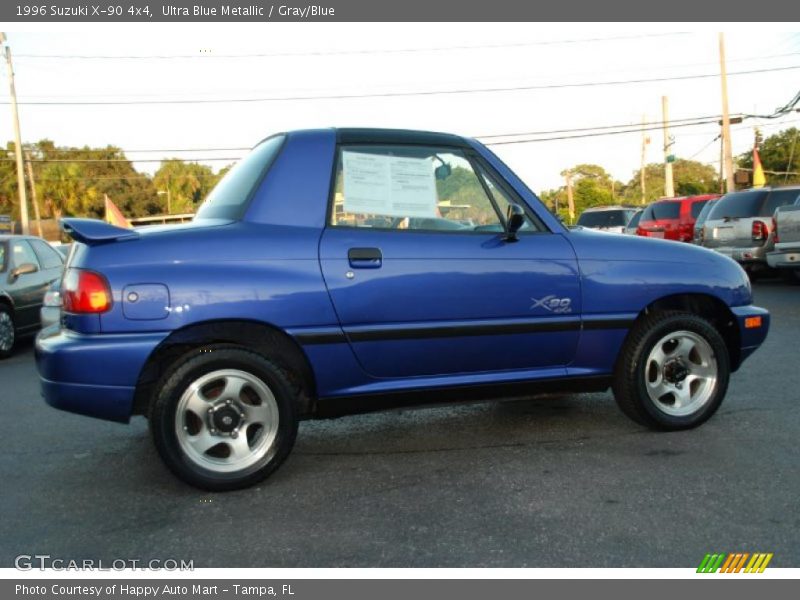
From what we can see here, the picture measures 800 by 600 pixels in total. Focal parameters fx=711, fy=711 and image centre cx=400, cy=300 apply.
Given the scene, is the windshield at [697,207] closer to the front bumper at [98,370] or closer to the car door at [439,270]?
the car door at [439,270]

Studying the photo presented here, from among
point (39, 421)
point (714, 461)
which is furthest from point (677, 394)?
point (39, 421)

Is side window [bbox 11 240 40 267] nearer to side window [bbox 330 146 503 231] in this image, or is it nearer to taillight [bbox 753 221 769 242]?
side window [bbox 330 146 503 231]

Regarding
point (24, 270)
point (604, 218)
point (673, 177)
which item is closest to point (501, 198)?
point (24, 270)

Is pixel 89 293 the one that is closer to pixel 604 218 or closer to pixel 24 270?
pixel 24 270

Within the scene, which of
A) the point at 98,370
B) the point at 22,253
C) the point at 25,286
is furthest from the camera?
the point at 22,253

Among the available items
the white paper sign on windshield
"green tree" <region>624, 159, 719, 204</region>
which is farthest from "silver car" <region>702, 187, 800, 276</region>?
"green tree" <region>624, 159, 719, 204</region>

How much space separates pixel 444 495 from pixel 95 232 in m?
2.04

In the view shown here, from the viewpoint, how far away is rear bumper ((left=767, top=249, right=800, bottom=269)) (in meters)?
10.8

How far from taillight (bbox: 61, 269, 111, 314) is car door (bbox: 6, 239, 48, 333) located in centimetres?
631

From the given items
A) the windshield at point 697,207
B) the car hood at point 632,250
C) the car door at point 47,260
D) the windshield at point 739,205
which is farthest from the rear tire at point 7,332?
the windshield at point 697,207

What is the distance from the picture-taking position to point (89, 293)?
3.23 m

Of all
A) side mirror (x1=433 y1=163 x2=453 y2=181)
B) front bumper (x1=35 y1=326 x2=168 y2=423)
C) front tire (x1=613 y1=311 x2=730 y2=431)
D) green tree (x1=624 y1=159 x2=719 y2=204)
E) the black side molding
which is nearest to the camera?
front bumper (x1=35 y1=326 x2=168 y2=423)

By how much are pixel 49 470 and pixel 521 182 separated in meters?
3.08

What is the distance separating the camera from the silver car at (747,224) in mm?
12164
